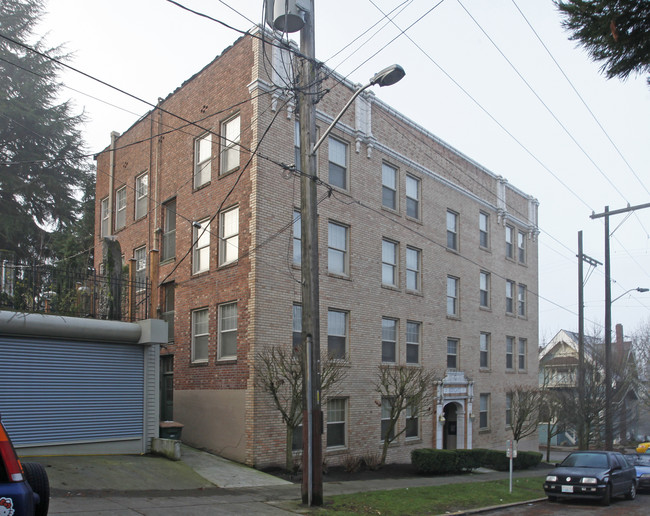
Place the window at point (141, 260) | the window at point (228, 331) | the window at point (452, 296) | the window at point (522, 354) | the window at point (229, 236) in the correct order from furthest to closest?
the window at point (522, 354)
the window at point (452, 296)
the window at point (141, 260)
the window at point (229, 236)
the window at point (228, 331)

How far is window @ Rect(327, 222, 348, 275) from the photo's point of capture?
2142 cm

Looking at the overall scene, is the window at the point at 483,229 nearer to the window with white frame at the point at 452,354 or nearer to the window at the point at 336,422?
the window with white frame at the point at 452,354

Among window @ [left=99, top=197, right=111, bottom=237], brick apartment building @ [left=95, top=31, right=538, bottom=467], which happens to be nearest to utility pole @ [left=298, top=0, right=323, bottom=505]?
brick apartment building @ [left=95, top=31, right=538, bottom=467]

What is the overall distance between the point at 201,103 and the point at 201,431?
36.3ft

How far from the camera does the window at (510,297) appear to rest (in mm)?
32250

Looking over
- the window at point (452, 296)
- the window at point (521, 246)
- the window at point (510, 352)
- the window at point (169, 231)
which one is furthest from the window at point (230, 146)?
the window at point (521, 246)

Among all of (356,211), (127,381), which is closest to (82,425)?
(127,381)

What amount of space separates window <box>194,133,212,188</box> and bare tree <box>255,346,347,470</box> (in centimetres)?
680

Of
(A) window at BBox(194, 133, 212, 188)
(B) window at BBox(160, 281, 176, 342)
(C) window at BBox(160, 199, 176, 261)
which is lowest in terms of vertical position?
(B) window at BBox(160, 281, 176, 342)

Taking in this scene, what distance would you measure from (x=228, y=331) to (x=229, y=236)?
2984 millimetres

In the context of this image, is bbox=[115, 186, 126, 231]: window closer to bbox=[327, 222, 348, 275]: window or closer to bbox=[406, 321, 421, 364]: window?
bbox=[327, 222, 348, 275]: window

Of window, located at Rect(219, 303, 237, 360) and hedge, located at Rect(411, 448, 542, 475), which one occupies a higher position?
window, located at Rect(219, 303, 237, 360)

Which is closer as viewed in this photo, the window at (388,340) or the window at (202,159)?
the window at (202,159)

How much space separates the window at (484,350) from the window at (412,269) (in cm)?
588
